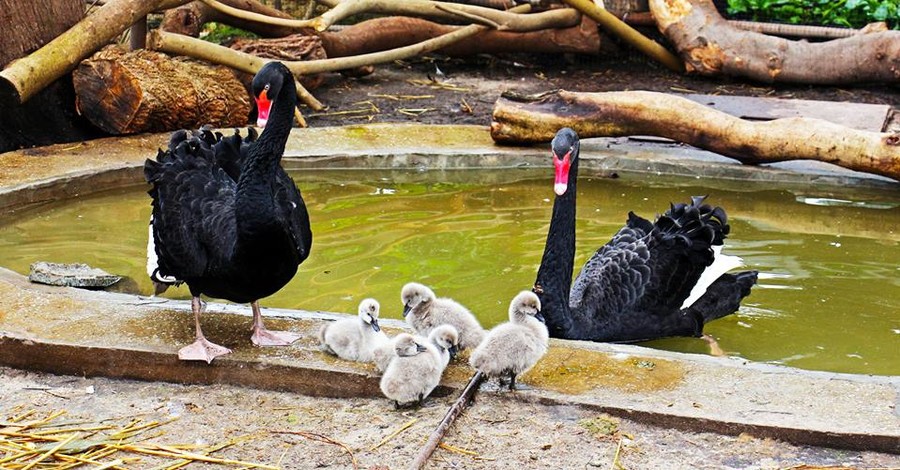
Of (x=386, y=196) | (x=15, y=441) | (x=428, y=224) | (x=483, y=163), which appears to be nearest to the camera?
(x=15, y=441)

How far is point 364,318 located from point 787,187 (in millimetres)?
3962

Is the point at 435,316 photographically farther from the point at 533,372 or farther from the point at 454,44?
the point at 454,44

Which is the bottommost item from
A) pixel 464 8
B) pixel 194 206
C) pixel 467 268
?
pixel 467 268

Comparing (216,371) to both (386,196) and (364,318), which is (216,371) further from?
(386,196)

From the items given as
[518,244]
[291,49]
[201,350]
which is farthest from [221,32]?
[201,350]

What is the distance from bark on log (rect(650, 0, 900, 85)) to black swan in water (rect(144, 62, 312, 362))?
6.14 m

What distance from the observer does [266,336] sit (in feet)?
13.3

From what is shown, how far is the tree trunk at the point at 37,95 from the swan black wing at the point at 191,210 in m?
3.30

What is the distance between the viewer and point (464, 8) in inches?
375

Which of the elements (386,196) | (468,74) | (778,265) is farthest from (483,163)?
(468,74)

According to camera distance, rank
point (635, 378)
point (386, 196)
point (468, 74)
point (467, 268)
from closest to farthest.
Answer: point (635, 378) < point (467, 268) < point (386, 196) < point (468, 74)

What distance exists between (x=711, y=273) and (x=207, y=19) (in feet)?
18.4

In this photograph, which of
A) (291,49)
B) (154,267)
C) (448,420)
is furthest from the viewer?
(291,49)

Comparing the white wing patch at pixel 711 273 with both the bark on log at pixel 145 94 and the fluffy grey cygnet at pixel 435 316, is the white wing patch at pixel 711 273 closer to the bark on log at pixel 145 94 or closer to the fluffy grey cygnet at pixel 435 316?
the fluffy grey cygnet at pixel 435 316
